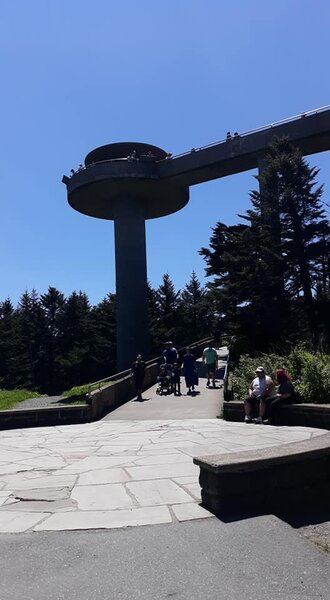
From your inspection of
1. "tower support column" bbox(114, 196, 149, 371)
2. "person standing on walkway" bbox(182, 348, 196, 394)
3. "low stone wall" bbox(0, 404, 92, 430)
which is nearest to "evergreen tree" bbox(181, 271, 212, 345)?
"tower support column" bbox(114, 196, 149, 371)

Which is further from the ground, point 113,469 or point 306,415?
point 306,415

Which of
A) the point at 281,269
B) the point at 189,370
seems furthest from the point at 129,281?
the point at 189,370

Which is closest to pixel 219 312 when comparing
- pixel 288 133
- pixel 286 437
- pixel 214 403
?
pixel 214 403

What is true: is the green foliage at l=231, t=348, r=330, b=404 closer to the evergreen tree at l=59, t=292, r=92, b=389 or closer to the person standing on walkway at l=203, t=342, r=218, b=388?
the person standing on walkway at l=203, t=342, r=218, b=388

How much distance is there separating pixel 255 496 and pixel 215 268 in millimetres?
29135

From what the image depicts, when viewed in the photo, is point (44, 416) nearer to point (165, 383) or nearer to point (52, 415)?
point (52, 415)

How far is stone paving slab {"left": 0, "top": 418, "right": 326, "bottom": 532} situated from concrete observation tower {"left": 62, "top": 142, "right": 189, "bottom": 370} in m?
28.6

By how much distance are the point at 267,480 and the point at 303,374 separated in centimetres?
642

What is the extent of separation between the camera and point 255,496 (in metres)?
4.99

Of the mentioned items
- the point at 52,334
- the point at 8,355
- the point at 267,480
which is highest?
the point at 52,334

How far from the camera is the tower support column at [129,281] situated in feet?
133

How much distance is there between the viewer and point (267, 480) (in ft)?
16.5

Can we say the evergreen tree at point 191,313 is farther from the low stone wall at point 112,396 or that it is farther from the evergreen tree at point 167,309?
the low stone wall at point 112,396

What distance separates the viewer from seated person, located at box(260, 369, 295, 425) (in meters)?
10.7
